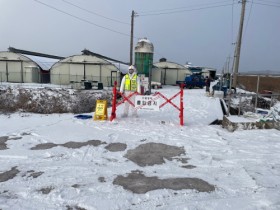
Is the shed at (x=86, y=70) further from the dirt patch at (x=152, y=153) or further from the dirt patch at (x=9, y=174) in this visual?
the dirt patch at (x=9, y=174)

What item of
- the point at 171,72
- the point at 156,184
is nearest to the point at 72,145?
the point at 156,184

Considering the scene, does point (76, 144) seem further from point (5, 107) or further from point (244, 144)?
point (5, 107)

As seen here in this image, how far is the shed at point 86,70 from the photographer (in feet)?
105

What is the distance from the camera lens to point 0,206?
3.44m

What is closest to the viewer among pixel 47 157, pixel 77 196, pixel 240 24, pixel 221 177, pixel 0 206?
pixel 0 206

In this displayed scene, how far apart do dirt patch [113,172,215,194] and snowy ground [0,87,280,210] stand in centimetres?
10

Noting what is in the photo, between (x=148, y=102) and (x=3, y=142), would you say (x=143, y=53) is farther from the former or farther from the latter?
(x=3, y=142)

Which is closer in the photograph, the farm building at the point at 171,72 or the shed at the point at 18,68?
the shed at the point at 18,68

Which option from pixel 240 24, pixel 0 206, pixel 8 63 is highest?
pixel 240 24

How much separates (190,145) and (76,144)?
10.2ft

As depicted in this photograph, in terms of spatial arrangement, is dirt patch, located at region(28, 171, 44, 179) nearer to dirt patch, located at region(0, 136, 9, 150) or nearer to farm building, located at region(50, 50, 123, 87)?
dirt patch, located at region(0, 136, 9, 150)

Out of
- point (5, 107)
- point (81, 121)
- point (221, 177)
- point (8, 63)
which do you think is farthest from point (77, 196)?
point (8, 63)

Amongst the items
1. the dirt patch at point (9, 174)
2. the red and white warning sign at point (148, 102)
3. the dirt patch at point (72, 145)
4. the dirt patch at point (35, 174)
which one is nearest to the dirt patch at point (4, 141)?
the dirt patch at point (72, 145)

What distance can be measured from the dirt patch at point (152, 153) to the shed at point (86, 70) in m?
26.2
